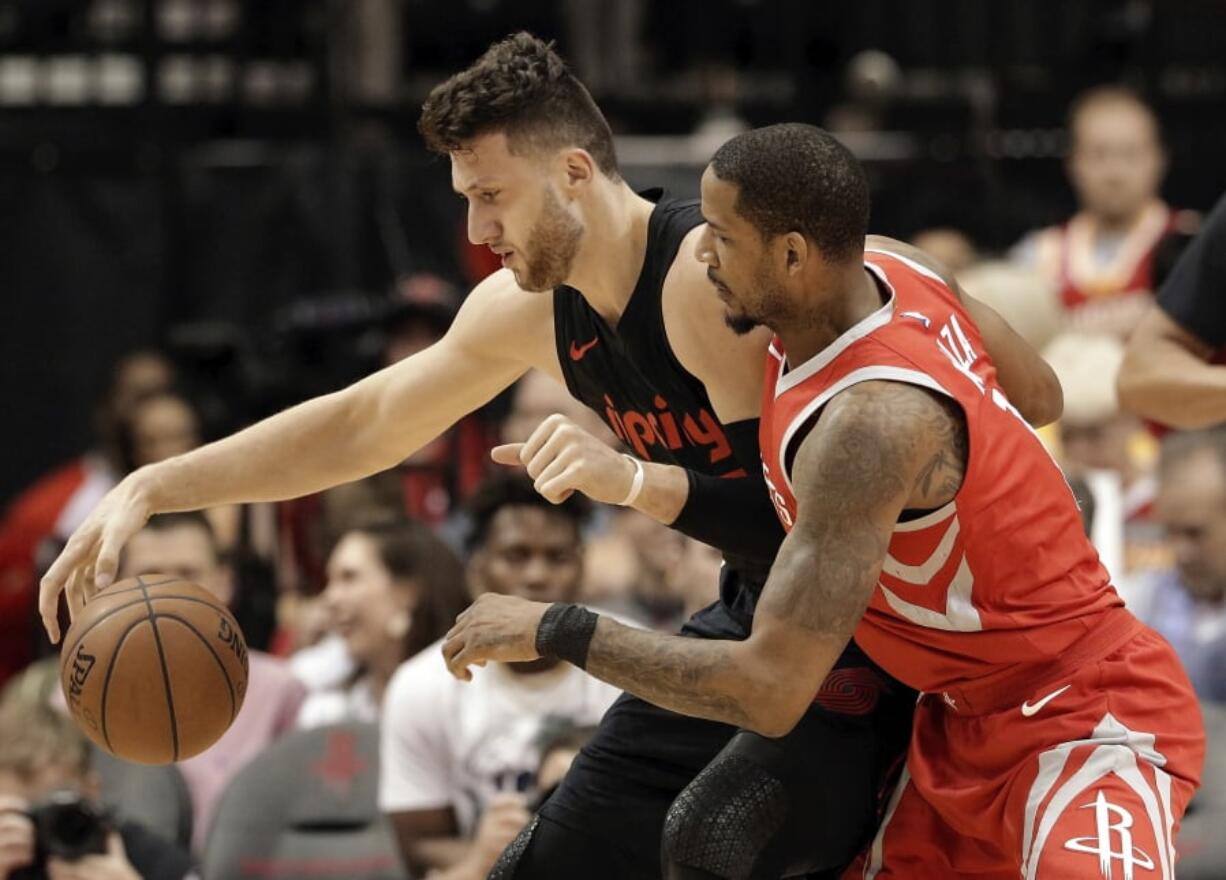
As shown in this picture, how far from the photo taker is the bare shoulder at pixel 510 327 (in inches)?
200

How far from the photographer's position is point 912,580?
4.26 meters

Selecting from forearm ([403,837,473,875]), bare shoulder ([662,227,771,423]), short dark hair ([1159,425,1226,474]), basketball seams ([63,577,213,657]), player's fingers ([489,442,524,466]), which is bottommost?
forearm ([403,837,473,875])

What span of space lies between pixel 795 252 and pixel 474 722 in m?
3.05

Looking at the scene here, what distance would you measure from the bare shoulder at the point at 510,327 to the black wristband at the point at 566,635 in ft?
3.45

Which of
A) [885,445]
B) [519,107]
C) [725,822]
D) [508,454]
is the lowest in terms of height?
[725,822]

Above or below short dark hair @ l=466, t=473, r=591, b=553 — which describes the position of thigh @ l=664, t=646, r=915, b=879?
above

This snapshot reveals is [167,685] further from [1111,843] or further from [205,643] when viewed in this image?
[1111,843]

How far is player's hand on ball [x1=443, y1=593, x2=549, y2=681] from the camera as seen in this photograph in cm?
414

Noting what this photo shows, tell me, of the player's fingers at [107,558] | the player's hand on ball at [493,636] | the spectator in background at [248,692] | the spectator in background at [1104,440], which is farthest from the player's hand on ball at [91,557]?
the spectator in background at [1104,440]

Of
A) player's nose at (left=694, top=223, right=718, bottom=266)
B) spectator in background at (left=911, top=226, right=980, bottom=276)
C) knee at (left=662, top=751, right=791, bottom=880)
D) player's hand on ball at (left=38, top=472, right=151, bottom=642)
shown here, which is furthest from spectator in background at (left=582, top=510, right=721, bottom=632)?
player's nose at (left=694, top=223, right=718, bottom=266)

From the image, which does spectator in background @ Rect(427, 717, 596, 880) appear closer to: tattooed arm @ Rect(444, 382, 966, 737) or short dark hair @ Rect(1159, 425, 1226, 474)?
tattooed arm @ Rect(444, 382, 966, 737)

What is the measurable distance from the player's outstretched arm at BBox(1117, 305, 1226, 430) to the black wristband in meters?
1.87

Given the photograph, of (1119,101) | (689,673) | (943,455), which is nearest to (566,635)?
(689,673)

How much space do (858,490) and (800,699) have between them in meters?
0.40
